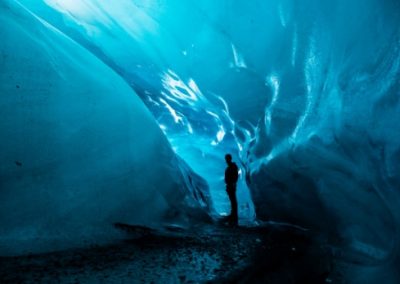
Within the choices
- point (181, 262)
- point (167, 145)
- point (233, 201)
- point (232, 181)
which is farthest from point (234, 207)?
point (181, 262)

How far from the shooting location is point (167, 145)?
228 inches

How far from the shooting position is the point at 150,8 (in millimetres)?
6637

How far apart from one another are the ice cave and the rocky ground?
0.04 meters

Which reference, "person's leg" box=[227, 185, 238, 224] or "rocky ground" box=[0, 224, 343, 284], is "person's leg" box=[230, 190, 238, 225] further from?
"rocky ground" box=[0, 224, 343, 284]

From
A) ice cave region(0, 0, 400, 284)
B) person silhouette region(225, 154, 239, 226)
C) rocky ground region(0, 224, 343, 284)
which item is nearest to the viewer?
rocky ground region(0, 224, 343, 284)

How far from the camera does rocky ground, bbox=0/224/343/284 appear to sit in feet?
7.09

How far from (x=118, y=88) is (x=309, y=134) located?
3.27 metres

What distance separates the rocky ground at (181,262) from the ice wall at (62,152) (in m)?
0.29

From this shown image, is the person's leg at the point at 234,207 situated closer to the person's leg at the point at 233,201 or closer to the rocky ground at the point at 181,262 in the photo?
the person's leg at the point at 233,201

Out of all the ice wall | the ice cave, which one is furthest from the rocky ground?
the ice wall

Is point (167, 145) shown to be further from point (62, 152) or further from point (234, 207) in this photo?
point (62, 152)

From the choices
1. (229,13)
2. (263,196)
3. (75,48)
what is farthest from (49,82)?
(263,196)

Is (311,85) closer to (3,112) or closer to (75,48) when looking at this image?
(75,48)

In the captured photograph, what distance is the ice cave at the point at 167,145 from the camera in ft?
9.51
